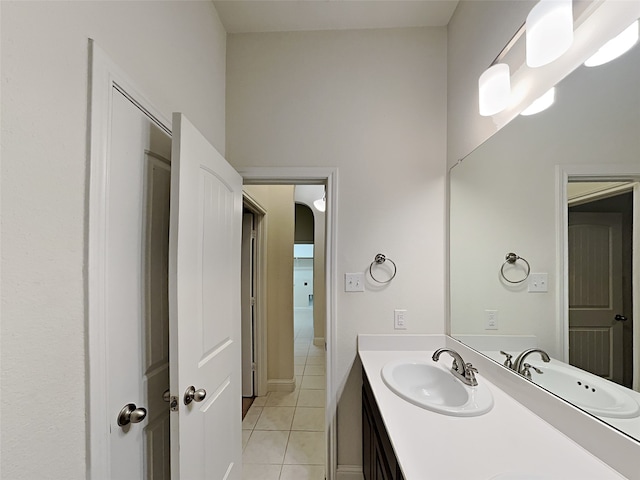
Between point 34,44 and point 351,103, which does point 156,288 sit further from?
point 351,103

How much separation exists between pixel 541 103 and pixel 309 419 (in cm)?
263

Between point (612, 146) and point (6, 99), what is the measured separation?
4.79 ft

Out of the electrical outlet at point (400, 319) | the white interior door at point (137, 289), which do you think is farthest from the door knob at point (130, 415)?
the electrical outlet at point (400, 319)

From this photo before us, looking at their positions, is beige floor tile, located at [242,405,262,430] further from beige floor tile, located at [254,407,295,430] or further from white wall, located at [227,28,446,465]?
white wall, located at [227,28,446,465]

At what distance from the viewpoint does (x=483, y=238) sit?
137cm

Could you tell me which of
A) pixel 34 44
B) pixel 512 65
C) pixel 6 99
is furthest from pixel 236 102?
pixel 512 65

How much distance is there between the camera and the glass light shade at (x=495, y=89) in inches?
43.9

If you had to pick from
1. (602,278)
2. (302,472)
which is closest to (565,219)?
(602,278)

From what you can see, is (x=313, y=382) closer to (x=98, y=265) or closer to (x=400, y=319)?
(x=400, y=319)

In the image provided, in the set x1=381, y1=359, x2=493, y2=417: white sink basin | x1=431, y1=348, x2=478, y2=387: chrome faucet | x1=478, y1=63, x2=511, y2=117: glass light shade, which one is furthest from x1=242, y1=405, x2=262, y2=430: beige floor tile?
x1=478, y1=63, x2=511, y2=117: glass light shade

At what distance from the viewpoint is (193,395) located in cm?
99

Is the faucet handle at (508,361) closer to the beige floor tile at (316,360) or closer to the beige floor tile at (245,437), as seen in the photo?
the beige floor tile at (245,437)

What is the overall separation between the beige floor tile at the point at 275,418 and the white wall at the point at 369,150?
0.77 meters

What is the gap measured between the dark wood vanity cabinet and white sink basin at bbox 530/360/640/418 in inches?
23.6
